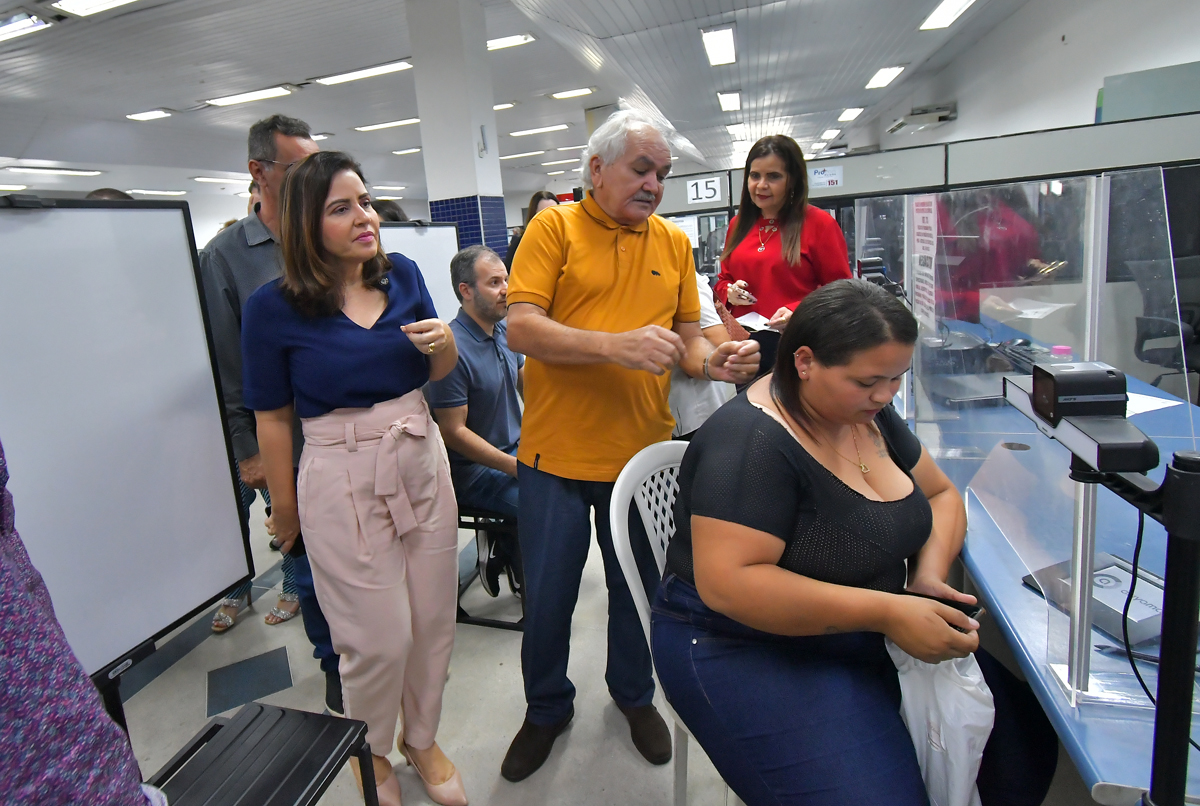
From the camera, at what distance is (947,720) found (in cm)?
95

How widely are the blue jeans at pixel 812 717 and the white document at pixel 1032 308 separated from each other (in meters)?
1.02

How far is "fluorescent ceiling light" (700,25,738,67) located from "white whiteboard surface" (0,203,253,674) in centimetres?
608

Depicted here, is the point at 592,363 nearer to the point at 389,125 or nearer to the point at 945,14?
the point at 945,14

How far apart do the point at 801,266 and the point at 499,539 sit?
146cm

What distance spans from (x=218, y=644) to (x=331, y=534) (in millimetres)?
1379

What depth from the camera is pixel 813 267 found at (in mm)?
2266

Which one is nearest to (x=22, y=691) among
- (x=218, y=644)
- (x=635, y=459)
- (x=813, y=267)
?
(x=635, y=459)

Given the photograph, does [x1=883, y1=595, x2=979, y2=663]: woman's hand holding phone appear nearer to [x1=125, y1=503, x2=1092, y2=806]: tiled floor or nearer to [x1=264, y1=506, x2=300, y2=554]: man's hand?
[x1=125, y1=503, x2=1092, y2=806]: tiled floor

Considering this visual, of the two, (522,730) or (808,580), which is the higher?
(808,580)

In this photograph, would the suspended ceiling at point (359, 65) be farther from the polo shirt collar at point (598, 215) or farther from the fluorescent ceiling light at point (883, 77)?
the polo shirt collar at point (598, 215)

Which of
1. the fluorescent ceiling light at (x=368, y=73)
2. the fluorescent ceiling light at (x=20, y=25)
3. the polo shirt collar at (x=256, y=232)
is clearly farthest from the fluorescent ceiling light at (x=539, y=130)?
the polo shirt collar at (x=256, y=232)

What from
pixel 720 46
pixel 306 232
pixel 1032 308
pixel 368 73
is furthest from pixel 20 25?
pixel 1032 308

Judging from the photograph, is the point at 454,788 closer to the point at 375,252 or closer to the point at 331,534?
the point at 331,534

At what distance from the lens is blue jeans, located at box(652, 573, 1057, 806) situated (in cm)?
94
